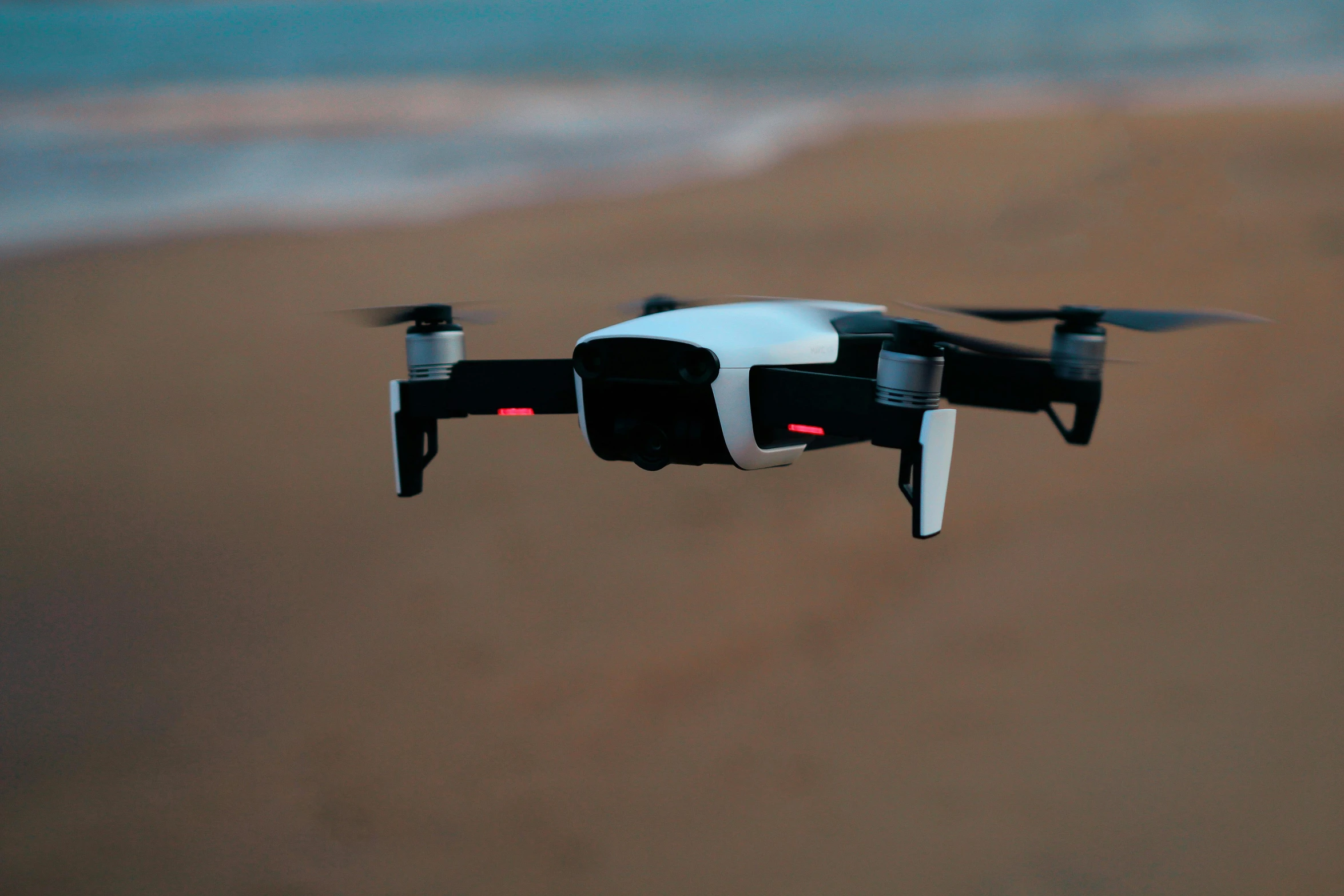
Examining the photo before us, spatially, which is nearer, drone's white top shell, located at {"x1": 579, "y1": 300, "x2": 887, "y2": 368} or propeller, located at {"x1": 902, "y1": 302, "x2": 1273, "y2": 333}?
propeller, located at {"x1": 902, "y1": 302, "x2": 1273, "y2": 333}

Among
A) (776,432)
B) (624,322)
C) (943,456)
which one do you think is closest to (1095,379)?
(943,456)

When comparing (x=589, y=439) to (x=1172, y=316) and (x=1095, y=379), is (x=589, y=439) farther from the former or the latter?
(x=1172, y=316)

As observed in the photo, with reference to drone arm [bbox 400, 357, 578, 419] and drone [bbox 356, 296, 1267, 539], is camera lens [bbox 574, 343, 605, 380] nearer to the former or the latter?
drone [bbox 356, 296, 1267, 539]

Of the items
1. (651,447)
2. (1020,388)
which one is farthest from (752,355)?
(1020,388)

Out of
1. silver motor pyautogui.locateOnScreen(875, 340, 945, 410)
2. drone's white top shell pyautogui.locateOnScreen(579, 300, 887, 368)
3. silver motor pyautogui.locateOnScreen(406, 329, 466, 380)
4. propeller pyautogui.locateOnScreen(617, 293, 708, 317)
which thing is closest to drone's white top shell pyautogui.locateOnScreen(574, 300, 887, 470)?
drone's white top shell pyautogui.locateOnScreen(579, 300, 887, 368)

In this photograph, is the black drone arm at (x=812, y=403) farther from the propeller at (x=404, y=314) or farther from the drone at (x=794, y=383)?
the propeller at (x=404, y=314)

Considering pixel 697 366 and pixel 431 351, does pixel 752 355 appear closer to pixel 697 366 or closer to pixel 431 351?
pixel 697 366

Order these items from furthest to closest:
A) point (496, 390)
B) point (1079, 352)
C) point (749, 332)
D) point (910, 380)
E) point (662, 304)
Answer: point (662, 304) → point (496, 390) → point (749, 332) → point (1079, 352) → point (910, 380)
